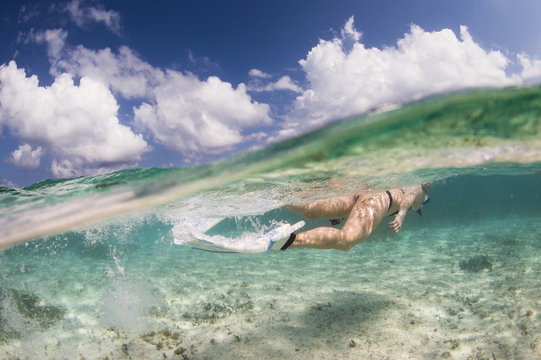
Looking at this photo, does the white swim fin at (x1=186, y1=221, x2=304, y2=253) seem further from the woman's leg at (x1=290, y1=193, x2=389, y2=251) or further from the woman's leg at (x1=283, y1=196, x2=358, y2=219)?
the woman's leg at (x1=283, y1=196, x2=358, y2=219)

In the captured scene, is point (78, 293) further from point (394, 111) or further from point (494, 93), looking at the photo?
point (494, 93)

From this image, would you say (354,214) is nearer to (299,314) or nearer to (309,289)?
(299,314)

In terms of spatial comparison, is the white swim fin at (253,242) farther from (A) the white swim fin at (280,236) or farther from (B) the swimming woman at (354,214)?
(B) the swimming woman at (354,214)

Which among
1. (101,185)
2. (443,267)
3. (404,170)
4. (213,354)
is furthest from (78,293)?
(443,267)

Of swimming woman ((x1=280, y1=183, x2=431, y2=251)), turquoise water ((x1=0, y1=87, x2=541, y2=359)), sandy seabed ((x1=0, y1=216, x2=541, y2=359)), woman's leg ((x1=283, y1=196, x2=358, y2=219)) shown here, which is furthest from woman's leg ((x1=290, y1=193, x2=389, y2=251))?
sandy seabed ((x1=0, y1=216, x2=541, y2=359))

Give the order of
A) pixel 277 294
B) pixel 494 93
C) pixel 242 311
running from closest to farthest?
1. pixel 494 93
2. pixel 242 311
3. pixel 277 294

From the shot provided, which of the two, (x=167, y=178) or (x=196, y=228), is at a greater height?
(x=167, y=178)

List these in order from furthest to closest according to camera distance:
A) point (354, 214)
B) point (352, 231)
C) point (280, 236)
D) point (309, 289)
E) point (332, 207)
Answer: point (309, 289) < point (332, 207) < point (354, 214) < point (352, 231) < point (280, 236)

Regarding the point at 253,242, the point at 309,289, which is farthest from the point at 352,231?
the point at 309,289

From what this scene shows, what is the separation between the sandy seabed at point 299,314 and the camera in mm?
4887

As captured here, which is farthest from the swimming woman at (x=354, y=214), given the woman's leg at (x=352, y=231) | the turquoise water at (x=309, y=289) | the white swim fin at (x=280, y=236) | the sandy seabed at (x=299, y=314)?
the sandy seabed at (x=299, y=314)

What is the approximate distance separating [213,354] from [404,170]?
794 cm

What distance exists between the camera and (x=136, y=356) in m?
5.05

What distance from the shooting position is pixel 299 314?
20.7 ft
